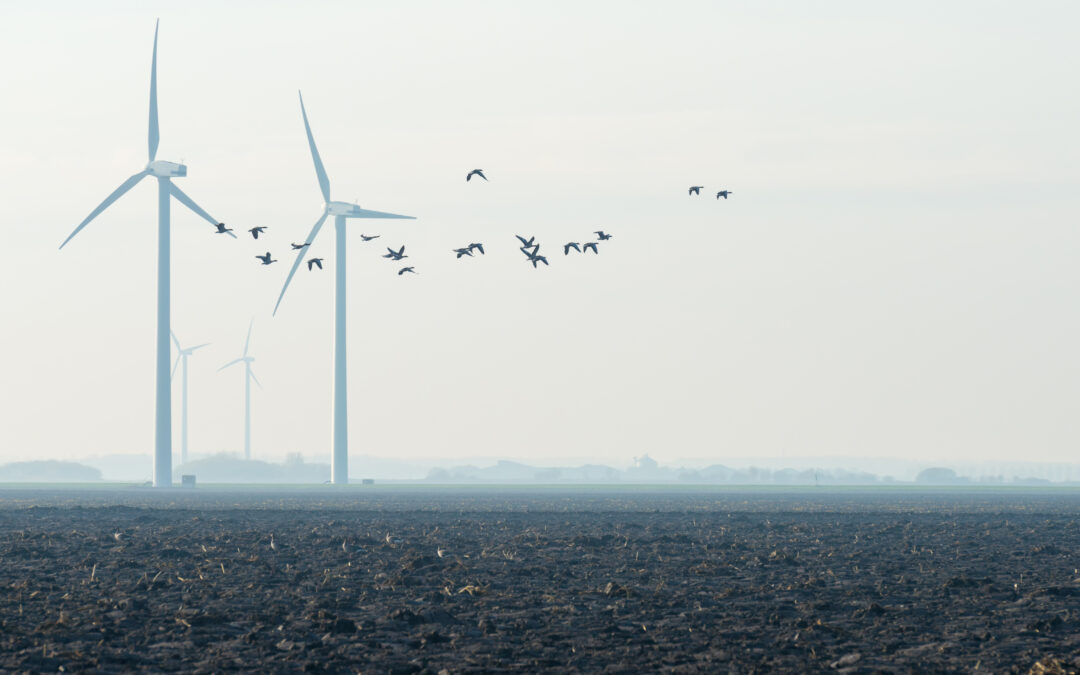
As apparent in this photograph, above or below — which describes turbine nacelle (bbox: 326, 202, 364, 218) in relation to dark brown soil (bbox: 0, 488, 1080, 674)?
above

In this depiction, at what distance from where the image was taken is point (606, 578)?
44812 mm

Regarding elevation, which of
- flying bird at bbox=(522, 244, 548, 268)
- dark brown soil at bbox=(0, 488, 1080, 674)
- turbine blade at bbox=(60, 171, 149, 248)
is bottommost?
dark brown soil at bbox=(0, 488, 1080, 674)

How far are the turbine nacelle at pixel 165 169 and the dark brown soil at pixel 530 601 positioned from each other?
9343 centimetres

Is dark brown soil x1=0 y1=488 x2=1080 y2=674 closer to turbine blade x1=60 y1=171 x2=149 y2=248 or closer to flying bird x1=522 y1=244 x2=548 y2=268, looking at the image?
flying bird x1=522 y1=244 x2=548 y2=268

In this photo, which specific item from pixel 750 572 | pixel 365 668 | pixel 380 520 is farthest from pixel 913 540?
pixel 365 668

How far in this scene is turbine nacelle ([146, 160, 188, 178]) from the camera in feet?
515

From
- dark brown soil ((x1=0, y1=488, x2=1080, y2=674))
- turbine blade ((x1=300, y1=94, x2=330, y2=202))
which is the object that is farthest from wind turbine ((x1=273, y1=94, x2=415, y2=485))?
dark brown soil ((x1=0, y1=488, x2=1080, y2=674))

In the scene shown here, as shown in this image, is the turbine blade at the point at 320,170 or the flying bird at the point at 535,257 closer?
the flying bird at the point at 535,257

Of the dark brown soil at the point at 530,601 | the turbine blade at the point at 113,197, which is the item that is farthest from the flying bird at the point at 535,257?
the turbine blade at the point at 113,197

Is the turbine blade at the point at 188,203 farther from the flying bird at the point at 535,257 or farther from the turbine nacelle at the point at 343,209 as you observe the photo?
the flying bird at the point at 535,257

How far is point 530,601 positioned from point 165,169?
128231 mm

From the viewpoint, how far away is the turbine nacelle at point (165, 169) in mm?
156825

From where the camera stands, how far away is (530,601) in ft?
126

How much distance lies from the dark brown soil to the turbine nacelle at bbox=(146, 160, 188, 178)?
307 feet
